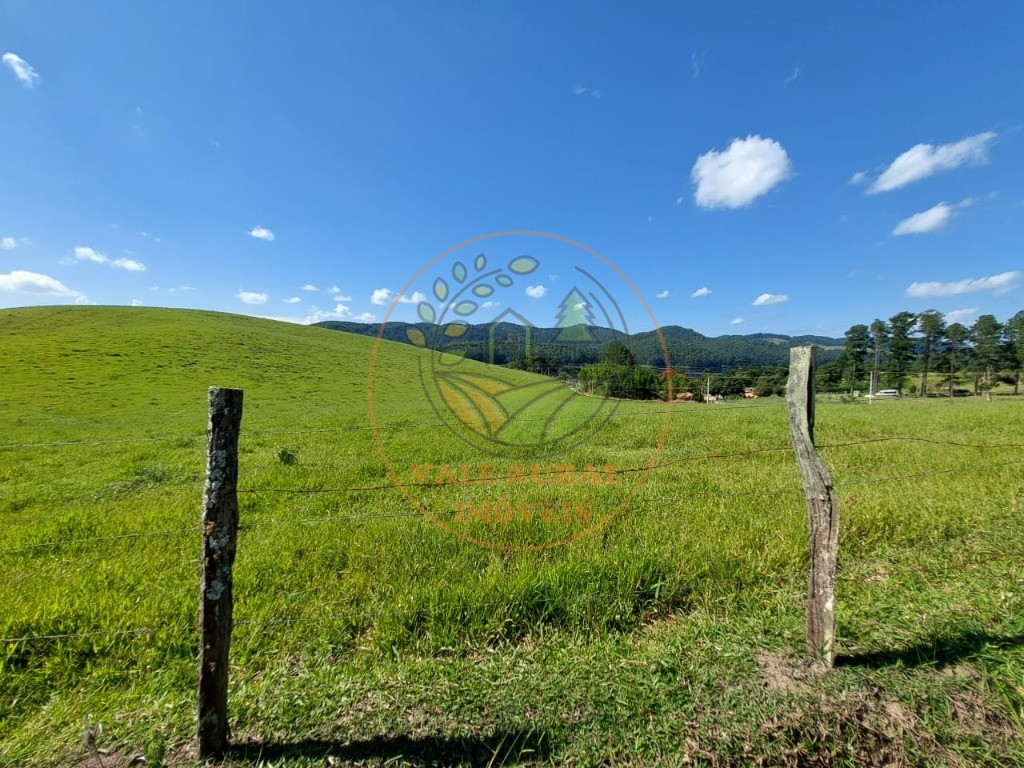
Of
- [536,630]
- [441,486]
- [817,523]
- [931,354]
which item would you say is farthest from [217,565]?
[931,354]

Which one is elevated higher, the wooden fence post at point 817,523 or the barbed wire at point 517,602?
the wooden fence post at point 817,523

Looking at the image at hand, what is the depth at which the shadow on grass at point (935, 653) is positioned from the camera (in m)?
2.51

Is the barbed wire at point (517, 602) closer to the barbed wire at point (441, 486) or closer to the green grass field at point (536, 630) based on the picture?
the green grass field at point (536, 630)

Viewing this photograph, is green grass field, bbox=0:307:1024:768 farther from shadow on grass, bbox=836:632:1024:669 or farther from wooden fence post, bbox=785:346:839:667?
wooden fence post, bbox=785:346:839:667

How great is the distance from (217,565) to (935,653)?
14.1ft

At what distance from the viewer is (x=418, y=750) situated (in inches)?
80.7

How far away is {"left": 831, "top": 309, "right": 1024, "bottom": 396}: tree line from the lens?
187 feet

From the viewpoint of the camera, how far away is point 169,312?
200 feet

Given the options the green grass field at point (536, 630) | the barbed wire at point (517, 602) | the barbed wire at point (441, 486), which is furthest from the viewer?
the barbed wire at point (441, 486)

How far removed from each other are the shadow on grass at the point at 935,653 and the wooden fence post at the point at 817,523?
0.21 m

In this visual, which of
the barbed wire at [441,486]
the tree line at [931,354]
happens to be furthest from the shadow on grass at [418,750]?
the tree line at [931,354]

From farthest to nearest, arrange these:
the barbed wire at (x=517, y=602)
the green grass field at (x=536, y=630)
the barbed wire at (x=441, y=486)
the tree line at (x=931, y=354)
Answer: the tree line at (x=931, y=354) < the barbed wire at (x=441, y=486) < the barbed wire at (x=517, y=602) < the green grass field at (x=536, y=630)

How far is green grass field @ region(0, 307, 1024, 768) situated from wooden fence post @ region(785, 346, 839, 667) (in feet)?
0.64

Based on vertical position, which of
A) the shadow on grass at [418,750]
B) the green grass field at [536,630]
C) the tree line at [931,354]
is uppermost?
the tree line at [931,354]
